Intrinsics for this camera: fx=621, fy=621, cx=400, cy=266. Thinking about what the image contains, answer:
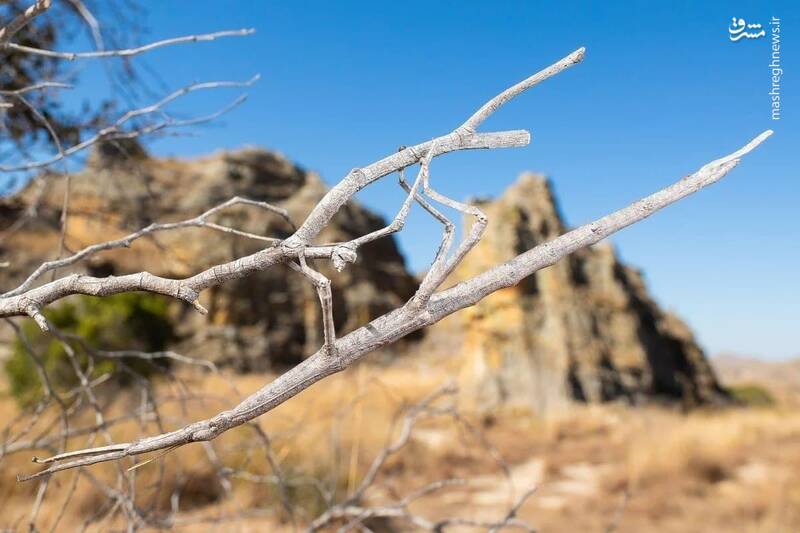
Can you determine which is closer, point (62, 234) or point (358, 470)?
point (62, 234)

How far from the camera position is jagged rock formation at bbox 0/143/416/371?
40.9 feet

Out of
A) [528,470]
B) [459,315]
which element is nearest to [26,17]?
[528,470]

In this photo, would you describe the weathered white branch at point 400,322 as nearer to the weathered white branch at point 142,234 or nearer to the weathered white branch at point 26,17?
the weathered white branch at point 142,234

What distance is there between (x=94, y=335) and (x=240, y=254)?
440cm

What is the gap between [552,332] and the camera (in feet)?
31.4

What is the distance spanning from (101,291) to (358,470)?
211 inches

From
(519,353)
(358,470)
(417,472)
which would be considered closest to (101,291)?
(358,470)

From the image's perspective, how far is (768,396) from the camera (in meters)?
17.8

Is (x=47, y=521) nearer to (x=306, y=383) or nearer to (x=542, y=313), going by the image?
(x=306, y=383)

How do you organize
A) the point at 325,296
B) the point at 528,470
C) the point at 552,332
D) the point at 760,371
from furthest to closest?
the point at 760,371, the point at 552,332, the point at 528,470, the point at 325,296

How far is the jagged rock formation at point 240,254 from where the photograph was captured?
40.9 ft

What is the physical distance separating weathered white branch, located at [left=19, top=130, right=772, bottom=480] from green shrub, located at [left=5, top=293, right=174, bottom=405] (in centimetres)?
660

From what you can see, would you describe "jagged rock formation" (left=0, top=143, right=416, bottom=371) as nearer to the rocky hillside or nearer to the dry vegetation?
the rocky hillside

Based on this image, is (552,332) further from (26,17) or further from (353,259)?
(353,259)
